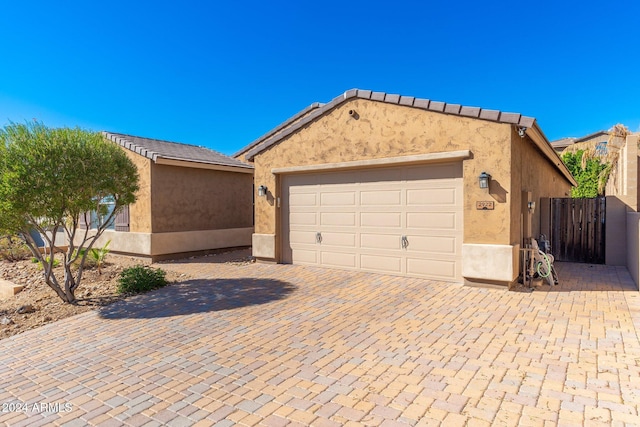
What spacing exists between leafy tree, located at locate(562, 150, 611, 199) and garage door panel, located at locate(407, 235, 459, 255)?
18398mm

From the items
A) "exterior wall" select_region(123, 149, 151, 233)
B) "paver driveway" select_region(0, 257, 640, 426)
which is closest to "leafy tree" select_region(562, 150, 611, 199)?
"paver driveway" select_region(0, 257, 640, 426)

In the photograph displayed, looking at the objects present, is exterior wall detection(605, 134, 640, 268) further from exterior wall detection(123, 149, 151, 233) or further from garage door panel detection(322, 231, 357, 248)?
→ exterior wall detection(123, 149, 151, 233)

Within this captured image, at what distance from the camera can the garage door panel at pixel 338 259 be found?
983cm

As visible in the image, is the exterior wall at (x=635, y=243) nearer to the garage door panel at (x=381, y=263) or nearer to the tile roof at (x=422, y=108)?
the tile roof at (x=422, y=108)

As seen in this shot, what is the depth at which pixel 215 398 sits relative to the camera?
11.3 ft

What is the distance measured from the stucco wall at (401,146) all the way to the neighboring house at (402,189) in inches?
0.9

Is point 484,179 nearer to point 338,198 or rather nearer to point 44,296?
point 338,198

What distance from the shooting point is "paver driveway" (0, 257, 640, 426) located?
3.16m

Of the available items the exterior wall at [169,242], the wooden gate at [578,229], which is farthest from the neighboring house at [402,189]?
the exterior wall at [169,242]

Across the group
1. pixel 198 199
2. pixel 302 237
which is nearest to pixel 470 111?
pixel 302 237

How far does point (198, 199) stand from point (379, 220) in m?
7.58

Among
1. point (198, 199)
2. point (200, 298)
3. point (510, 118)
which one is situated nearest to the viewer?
point (510, 118)

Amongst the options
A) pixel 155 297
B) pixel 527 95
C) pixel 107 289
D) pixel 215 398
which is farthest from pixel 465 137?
pixel 527 95

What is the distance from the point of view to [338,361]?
422 cm
